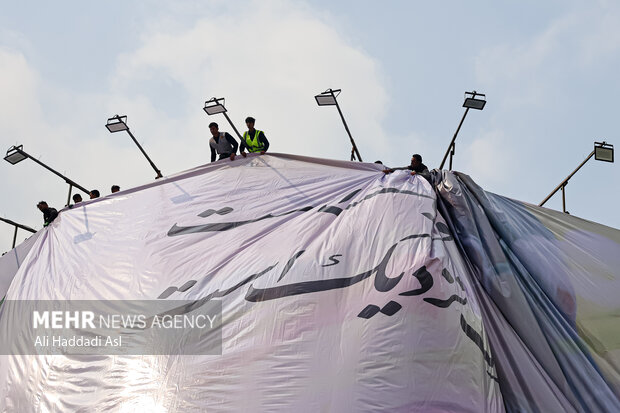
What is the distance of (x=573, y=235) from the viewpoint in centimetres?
846

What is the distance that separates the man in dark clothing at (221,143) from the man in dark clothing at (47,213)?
283 cm

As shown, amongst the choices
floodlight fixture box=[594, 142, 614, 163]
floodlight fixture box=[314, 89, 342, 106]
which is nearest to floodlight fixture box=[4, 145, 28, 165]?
floodlight fixture box=[314, 89, 342, 106]

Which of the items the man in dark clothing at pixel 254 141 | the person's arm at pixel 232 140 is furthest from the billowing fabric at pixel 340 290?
the person's arm at pixel 232 140

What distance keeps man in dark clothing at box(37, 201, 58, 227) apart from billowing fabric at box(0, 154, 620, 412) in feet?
2.92

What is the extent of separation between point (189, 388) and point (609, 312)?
526 centimetres

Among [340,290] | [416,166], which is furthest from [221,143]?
[340,290]

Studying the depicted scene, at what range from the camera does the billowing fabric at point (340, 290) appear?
19.5 feet

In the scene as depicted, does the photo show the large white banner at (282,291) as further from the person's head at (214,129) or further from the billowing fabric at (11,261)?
the person's head at (214,129)

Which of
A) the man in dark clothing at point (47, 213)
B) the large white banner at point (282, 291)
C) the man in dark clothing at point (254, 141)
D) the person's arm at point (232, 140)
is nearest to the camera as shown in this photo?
the large white banner at point (282, 291)

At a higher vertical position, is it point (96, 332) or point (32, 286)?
point (32, 286)

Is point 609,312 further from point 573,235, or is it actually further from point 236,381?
point 236,381

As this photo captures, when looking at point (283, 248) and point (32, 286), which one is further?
point (32, 286)

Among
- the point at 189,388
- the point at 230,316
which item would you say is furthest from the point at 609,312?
the point at 189,388

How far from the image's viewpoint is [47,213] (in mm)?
10367
